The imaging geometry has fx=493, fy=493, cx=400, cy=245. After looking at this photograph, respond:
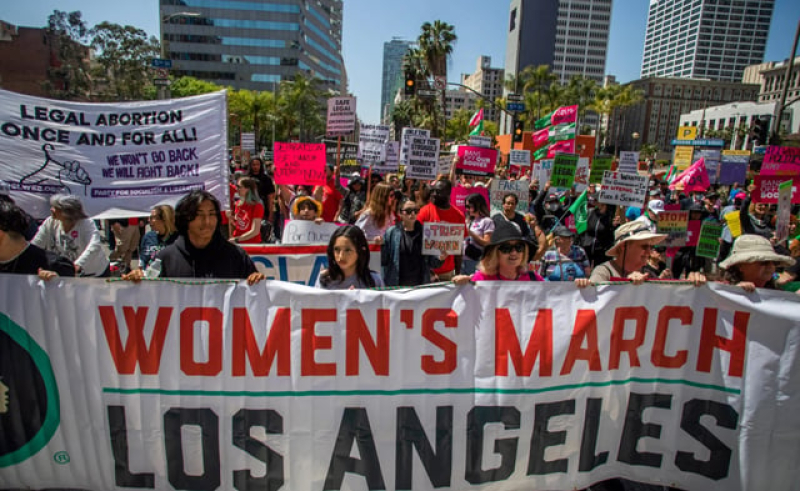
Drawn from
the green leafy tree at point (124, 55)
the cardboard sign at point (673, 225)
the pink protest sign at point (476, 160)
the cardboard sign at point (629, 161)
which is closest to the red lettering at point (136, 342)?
the cardboard sign at point (673, 225)

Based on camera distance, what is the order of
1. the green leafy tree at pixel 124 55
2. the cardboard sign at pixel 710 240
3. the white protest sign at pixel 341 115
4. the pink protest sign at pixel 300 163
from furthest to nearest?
the green leafy tree at pixel 124 55, the white protest sign at pixel 341 115, the pink protest sign at pixel 300 163, the cardboard sign at pixel 710 240

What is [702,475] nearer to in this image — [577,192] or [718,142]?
[577,192]

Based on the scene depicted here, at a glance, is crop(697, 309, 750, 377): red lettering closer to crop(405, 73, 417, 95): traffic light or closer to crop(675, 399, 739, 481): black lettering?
crop(675, 399, 739, 481): black lettering

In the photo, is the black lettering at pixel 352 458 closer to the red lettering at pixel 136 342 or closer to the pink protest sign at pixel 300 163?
the red lettering at pixel 136 342

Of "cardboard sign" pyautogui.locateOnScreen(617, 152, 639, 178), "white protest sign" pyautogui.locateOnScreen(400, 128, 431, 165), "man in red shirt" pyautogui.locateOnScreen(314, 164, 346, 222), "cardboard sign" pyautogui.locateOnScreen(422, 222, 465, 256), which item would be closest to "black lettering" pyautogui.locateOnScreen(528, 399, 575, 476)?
"cardboard sign" pyautogui.locateOnScreen(422, 222, 465, 256)

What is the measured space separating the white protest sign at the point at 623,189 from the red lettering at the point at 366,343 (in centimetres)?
540

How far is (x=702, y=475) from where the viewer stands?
293 cm

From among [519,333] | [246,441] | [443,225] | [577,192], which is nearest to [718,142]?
[577,192]

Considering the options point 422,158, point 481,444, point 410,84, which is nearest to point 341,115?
point 422,158

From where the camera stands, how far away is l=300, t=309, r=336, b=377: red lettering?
2785mm

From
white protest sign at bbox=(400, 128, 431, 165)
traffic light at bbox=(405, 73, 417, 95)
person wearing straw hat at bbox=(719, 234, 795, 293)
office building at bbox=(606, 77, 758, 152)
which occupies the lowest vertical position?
person wearing straw hat at bbox=(719, 234, 795, 293)

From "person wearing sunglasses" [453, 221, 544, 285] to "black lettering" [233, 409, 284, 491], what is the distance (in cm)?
148

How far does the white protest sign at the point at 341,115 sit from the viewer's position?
8.55 meters

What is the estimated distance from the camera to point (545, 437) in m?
2.91
